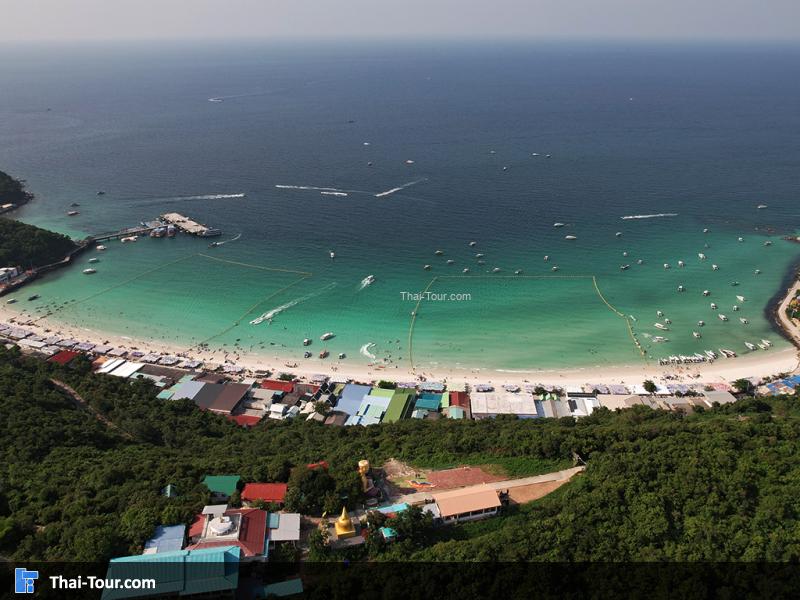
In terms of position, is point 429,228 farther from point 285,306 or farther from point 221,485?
point 221,485

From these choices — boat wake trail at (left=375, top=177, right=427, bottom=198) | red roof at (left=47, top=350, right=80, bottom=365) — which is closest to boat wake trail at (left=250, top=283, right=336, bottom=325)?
red roof at (left=47, top=350, right=80, bottom=365)

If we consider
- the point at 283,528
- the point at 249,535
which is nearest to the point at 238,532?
the point at 249,535

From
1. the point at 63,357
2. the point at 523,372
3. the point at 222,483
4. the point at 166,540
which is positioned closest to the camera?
the point at 166,540

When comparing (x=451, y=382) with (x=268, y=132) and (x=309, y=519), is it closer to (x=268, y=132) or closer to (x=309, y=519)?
(x=309, y=519)

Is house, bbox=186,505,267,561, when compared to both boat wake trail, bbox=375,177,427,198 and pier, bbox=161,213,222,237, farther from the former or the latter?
boat wake trail, bbox=375,177,427,198

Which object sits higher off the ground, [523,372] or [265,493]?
[523,372]

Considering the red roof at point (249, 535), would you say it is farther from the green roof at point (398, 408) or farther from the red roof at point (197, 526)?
the green roof at point (398, 408)

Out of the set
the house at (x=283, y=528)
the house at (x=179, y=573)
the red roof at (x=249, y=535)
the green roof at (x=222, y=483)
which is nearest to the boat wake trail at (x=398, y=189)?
the green roof at (x=222, y=483)
